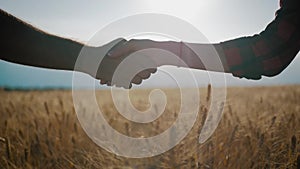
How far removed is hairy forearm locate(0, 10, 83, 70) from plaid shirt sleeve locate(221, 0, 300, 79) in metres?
0.43

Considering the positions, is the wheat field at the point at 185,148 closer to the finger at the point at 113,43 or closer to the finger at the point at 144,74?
the finger at the point at 144,74

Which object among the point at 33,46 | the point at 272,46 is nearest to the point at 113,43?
the point at 33,46

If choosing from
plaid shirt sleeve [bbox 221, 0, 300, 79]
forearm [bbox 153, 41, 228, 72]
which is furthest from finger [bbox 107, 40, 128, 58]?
plaid shirt sleeve [bbox 221, 0, 300, 79]

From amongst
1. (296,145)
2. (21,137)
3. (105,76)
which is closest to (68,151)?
(21,137)

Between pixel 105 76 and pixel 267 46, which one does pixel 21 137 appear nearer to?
pixel 105 76

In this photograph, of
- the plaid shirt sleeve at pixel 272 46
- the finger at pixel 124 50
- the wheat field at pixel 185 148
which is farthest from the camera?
the wheat field at pixel 185 148

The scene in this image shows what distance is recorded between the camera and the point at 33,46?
124 centimetres

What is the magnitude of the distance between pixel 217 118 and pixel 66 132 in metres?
0.65

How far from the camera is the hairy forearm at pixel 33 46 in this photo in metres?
1.22

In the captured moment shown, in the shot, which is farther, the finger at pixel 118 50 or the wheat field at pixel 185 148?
the wheat field at pixel 185 148

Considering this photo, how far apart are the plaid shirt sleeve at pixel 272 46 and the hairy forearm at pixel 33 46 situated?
1.40 feet

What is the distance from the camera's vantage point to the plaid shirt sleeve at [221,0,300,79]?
107cm

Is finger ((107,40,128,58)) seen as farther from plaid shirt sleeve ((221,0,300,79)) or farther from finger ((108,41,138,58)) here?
plaid shirt sleeve ((221,0,300,79))

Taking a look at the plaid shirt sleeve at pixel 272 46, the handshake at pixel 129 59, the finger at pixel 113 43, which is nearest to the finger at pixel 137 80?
the handshake at pixel 129 59
